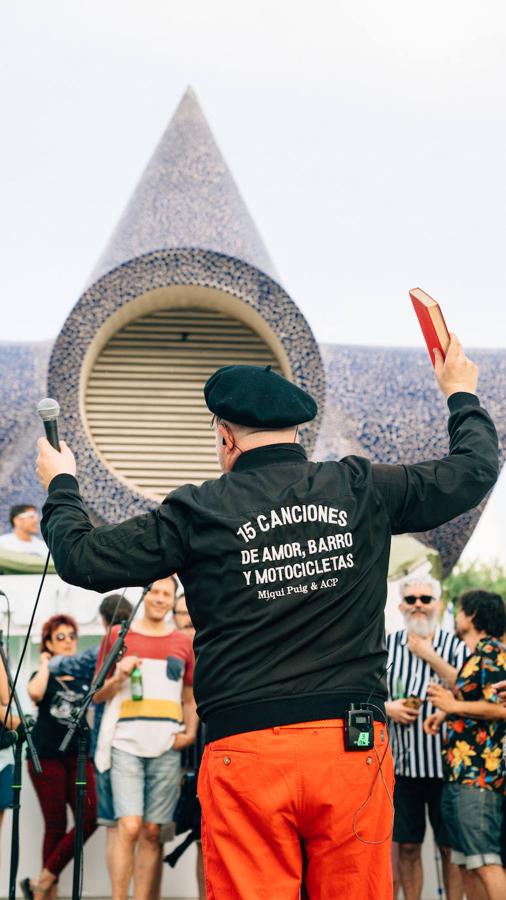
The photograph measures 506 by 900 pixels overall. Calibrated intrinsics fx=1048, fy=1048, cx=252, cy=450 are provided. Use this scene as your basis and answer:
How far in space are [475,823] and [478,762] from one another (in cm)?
25

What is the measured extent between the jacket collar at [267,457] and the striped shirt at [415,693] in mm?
3166

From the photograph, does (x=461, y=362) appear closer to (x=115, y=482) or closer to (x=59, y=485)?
(x=59, y=485)

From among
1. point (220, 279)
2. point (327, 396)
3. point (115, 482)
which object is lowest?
point (115, 482)

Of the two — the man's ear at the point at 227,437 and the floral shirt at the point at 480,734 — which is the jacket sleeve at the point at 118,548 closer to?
the man's ear at the point at 227,437

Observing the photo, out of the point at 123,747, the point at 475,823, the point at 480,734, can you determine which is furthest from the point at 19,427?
the point at 475,823

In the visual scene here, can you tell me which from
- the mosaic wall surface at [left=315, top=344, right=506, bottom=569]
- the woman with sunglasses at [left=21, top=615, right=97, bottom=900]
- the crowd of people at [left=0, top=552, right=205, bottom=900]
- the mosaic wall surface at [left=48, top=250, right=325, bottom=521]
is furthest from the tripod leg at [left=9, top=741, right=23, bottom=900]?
the mosaic wall surface at [left=315, top=344, right=506, bottom=569]

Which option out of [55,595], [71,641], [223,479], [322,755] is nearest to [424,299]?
[223,479]

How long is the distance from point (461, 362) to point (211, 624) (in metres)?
0.87

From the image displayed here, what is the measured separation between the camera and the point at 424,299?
2.45 meters

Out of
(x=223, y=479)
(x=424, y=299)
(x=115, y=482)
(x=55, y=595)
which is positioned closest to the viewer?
(x=223, y=479)

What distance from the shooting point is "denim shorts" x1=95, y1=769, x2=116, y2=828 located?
521 cm

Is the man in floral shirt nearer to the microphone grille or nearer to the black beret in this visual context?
the black beret

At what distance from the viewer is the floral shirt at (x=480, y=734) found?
14.5ft

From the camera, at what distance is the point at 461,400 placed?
2486mm
